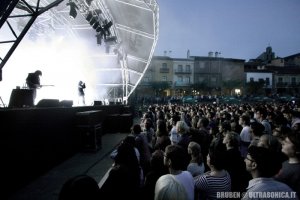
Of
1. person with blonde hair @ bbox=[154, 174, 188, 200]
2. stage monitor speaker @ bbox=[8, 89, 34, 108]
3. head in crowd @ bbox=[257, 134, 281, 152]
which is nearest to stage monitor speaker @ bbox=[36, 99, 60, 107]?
stage monitor speaker @ bbox=[8, 89, 34, 108]

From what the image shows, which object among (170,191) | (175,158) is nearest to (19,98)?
(175,158)

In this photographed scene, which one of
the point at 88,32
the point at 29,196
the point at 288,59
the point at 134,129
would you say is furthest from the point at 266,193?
the point at 288,59

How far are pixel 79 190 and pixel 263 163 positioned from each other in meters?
1.62

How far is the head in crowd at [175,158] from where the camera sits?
3119 millimetres

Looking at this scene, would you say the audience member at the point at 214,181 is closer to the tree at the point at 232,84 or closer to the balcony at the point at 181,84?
the balcony at the point at 181,84

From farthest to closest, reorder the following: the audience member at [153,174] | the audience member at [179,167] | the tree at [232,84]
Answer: the tree at [232,84]
the audience member at [153,174]
the audience member at [179,167]

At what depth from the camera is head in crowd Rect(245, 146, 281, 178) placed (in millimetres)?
2383

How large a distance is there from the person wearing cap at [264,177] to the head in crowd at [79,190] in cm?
134

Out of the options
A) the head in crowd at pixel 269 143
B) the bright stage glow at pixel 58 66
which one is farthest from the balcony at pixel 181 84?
the head in crowd at pixel 269 143

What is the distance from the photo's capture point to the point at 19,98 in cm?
874

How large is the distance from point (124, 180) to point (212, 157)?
1076mm

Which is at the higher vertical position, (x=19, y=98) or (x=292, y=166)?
(x=19, y=98)

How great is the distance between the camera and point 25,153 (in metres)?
6.11

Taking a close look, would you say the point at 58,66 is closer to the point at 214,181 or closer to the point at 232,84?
the point at 214,181
